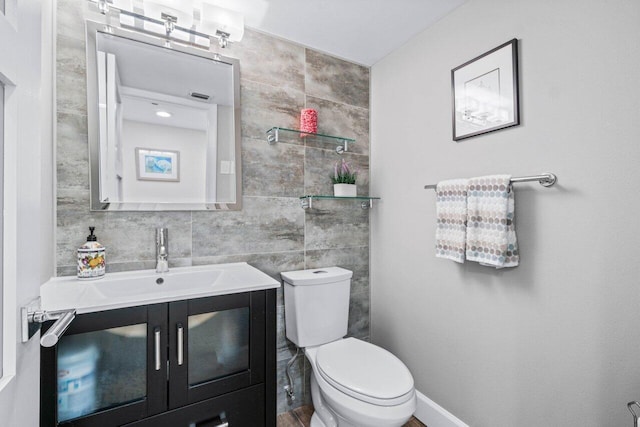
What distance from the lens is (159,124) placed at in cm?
155

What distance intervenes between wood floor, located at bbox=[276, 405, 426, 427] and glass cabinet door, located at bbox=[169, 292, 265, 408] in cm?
67

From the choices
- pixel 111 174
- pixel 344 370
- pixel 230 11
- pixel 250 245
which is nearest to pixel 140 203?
pixel 111 174

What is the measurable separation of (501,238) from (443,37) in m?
1.13

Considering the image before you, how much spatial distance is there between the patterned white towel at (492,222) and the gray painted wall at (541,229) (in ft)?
0.23

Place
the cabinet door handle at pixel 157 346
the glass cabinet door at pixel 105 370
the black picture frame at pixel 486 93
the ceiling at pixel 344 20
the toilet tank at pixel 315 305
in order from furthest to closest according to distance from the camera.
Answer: the toilet tank at pixel 315 305 < the ceiling at pixel 344 20 < the black picture frame at pixel 486 93 < the cabinet door handle at pixel 157 346 < the glass cabinet door at pixel 105 370

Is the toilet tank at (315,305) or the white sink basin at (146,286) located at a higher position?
the white sink basin at (146,286)

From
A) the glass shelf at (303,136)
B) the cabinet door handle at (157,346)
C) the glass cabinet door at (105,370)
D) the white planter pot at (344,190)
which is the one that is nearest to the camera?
the glass cabinet door at (105,370)

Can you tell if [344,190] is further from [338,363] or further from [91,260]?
[91,260]

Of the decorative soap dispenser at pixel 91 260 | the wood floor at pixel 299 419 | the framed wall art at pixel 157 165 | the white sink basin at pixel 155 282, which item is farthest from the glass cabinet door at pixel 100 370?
the wood floor at pixel 299 419

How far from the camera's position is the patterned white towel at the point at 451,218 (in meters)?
1.45

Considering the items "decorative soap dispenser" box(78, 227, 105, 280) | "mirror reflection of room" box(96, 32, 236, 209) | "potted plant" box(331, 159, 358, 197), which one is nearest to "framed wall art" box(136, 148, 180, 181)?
"mirror reflection of room" box(96, 32, 236, 209)

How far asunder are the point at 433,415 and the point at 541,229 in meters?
1.17

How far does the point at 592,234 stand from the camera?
1.10 m

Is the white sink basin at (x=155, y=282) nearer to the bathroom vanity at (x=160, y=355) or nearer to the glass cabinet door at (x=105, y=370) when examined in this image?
the bathroom vanity at (x=160, y=355)
